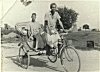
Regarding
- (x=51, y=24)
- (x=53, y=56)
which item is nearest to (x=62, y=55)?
(x=53, y=56)

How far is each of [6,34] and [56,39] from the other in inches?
8.8

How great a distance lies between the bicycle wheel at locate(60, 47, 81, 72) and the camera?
917mm

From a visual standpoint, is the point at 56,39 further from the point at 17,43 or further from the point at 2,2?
the point at 2,2

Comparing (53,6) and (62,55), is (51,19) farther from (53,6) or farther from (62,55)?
(62,55)

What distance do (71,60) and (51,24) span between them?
0.18 meters

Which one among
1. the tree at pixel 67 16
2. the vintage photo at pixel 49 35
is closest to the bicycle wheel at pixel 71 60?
the vintage photo at pixel 49 35

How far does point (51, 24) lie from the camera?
3.05ft

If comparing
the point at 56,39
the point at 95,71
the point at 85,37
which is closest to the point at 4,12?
the point at 56,39

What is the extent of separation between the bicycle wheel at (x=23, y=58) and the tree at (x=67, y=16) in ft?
0.62

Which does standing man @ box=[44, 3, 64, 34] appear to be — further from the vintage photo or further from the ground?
the ground

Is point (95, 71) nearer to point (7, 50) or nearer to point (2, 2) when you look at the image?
point (7, 50)

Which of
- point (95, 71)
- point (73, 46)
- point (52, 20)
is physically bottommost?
point (95, 71)

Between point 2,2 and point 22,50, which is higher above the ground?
point 2,2

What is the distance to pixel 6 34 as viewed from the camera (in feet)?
3.03
